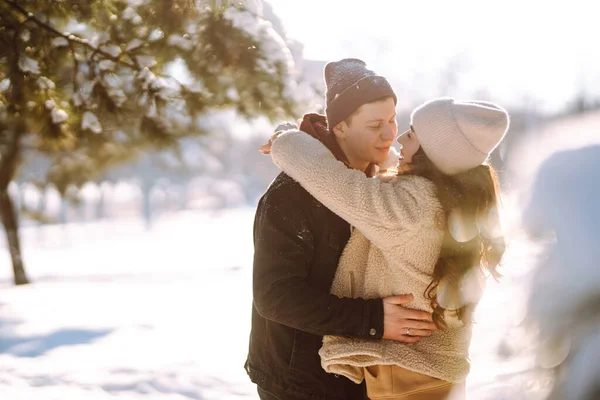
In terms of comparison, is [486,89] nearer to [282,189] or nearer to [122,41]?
[122,41]

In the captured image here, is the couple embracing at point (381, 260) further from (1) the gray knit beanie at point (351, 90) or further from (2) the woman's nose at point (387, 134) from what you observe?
(1) the gray knit beanie at point (351, 90)

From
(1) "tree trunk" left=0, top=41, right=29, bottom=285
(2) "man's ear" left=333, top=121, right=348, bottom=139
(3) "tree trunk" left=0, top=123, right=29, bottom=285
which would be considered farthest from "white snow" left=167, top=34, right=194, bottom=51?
(3) "tree trunk" left=0, top=123, right=29, bottom=285

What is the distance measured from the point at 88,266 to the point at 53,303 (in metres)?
9.52

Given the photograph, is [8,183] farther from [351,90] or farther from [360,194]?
[360,194]

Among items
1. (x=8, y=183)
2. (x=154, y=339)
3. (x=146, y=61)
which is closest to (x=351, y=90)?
(x=146, y=61)

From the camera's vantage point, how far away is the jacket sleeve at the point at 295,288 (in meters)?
1.72

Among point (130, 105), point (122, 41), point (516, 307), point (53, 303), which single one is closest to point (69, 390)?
point (130, 105)

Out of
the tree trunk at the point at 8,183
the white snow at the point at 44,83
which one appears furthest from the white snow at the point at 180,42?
the tree trunk at the point at 8,183

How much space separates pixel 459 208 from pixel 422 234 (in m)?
0.13

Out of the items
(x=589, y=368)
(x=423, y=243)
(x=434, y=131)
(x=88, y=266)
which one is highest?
(x=434, y=131)

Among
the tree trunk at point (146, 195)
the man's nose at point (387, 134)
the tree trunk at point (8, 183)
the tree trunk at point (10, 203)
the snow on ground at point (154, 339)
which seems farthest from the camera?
the tree trunk at point (146, 195)

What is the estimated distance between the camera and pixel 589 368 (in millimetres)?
2703

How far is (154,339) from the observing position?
6.36 meters

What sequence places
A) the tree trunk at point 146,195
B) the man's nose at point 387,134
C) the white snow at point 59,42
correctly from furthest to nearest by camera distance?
the tree trunk at point 146,195 → the white snow at point 59,42 → the man's nose at point 387,134
